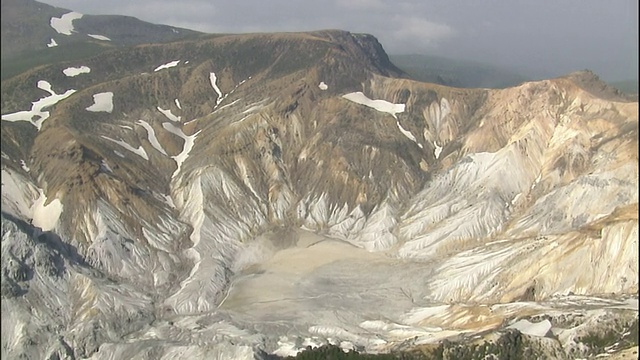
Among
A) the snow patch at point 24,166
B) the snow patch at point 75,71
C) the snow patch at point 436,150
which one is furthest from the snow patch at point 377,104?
the snow patch at point 24,166

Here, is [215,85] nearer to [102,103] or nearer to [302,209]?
[102,103]

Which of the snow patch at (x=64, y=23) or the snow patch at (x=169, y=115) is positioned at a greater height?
the snow patch at (x=64, y=23)

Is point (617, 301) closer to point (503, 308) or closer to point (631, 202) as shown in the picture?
point (503, 308)

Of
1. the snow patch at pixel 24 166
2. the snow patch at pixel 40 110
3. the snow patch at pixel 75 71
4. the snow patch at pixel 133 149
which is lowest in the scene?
the snow patch at pixel 24 166

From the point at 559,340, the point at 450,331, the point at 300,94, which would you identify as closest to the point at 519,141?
the point at 300,94

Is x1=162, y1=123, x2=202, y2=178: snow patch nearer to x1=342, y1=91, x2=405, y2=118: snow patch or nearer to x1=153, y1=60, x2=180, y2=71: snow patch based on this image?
x1=153, y1=60, x2=180, y2=71: snow patch

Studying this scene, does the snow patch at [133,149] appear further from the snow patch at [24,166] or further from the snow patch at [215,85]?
the snow patch at [215,85]

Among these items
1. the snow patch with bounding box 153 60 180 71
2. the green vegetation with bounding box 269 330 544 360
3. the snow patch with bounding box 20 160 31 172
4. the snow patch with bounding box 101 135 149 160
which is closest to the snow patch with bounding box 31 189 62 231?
the snow patch with bounding box 20 160 31 172
